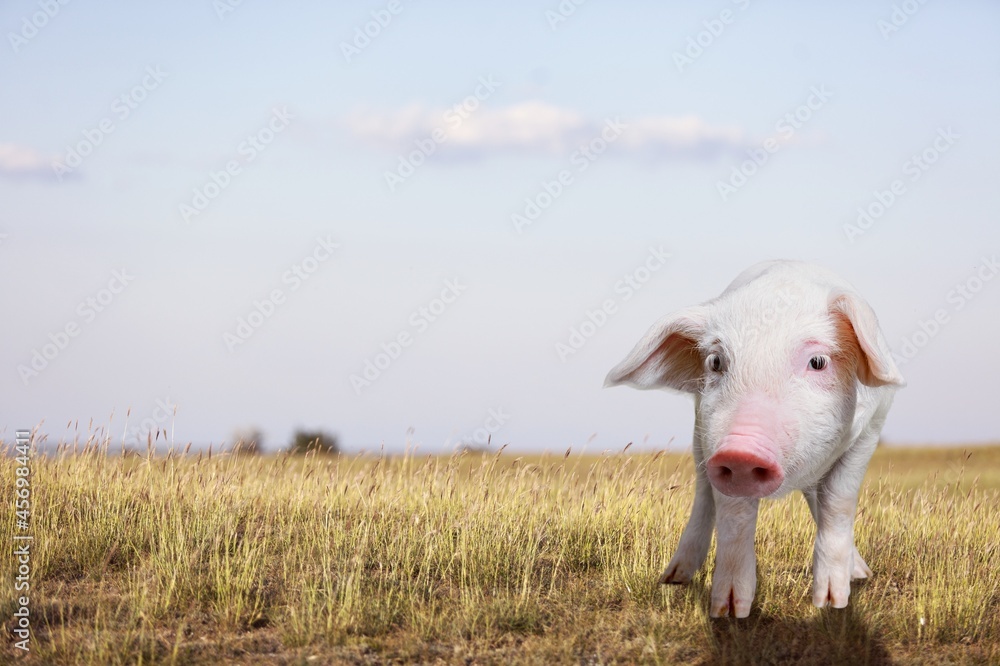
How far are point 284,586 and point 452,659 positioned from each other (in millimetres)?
1409

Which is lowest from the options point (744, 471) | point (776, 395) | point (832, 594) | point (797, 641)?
point (797, 641)

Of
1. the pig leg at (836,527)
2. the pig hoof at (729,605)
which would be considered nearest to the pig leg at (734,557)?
the pig hoof at (729,605)

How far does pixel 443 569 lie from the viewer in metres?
6.02

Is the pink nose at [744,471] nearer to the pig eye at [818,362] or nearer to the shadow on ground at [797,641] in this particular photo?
the pig eye at [818,362]

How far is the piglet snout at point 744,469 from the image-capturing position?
13.8 feet

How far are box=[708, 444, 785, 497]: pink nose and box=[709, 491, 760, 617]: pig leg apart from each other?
0.47 meters

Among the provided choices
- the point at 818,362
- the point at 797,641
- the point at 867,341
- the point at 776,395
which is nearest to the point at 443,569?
the point at 797,641

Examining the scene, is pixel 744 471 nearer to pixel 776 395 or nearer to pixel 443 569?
pixel 776 395

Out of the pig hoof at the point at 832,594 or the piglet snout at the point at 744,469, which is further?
the pig hoof at the point at 832,594

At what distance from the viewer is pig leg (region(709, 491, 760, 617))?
4.84m

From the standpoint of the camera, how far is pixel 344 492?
7.64m

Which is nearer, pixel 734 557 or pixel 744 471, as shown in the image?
pixel 744 471

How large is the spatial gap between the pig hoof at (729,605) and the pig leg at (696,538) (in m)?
0.62

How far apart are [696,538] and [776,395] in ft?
4.67
